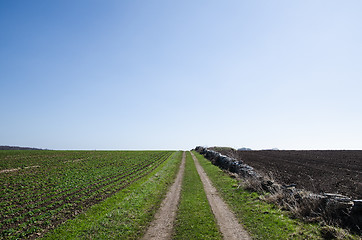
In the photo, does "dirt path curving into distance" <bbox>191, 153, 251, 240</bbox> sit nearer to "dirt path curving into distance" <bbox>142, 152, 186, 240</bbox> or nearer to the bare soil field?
"dirt path curving into distance" <bbox>142, 152, 186, 240</bbox>

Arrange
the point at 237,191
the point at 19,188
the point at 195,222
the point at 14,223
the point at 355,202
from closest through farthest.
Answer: the point at 355,202, the point at 195,222, the point at 14,223, the point at 237,191, the point at 19,188

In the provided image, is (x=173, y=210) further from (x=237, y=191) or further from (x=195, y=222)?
(x=237, y=191)

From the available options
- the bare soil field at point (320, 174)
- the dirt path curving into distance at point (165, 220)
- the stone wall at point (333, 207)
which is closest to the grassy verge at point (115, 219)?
the dirt path curving into distance at point (165, 220)

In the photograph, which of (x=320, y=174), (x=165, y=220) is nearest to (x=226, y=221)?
(x=165, y=220)

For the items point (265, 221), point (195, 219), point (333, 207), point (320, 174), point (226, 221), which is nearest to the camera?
point (333, 207)

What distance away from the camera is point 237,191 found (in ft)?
62.7

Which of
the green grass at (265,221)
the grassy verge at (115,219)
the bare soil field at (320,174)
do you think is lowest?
the grassy verge at (115,219)

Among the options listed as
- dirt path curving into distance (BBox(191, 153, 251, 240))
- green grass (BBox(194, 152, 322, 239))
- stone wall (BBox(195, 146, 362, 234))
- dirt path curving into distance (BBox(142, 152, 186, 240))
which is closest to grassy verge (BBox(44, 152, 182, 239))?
dirt path curving into distance (BBox(142, 152, 186, 240))

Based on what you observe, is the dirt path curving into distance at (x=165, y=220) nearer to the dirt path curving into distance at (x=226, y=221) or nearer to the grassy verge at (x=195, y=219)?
the grassy verge at (x=195, y=219)

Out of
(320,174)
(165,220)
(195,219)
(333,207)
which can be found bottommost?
(165,220)

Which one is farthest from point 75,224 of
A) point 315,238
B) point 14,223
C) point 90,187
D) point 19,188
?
point 19,188

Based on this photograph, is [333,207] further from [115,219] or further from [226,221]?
[115,219]

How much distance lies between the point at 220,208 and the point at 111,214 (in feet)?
25.9

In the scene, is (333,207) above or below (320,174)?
above
